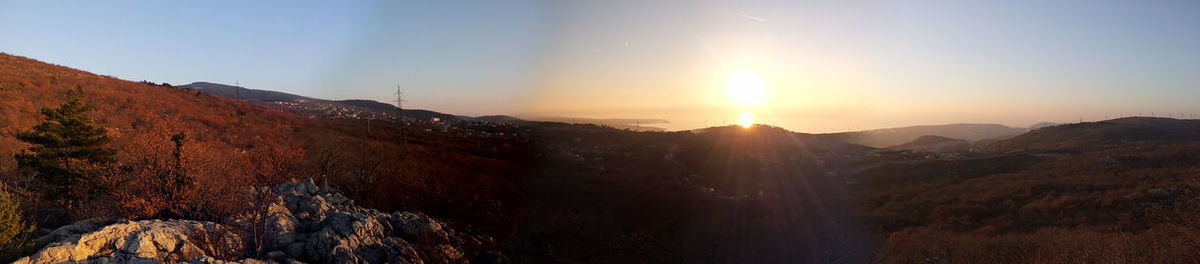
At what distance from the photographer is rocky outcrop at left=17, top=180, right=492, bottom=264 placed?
9.55 m

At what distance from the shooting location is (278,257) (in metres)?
11.5

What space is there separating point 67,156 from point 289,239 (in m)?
8.07

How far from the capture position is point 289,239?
41.4 feet

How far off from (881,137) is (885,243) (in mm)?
190638

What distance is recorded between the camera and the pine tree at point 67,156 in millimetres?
13391

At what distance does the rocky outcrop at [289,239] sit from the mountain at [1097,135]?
69.6 meters

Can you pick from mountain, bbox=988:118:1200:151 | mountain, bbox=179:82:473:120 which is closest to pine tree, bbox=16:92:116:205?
mountain, bbox=179:82:473:120

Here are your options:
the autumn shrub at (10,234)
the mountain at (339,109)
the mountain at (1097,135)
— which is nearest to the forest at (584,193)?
the autumn shrub at (10,234)

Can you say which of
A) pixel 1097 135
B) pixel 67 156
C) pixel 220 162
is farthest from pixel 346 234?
pixel 1097 135

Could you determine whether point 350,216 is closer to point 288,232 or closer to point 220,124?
point 288,232

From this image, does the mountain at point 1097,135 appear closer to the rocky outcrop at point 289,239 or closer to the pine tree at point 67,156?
the rocky outcrop at point 289,239

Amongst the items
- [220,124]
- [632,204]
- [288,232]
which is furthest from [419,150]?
[288,232]

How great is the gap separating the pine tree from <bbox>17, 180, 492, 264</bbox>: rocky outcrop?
4293mm

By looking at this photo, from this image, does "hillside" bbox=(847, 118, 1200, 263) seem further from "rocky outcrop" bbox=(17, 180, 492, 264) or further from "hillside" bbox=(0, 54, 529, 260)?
"hillside" bbox=(0, 54, 529, 260)
